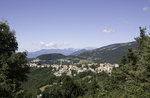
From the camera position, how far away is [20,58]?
43.3 feet

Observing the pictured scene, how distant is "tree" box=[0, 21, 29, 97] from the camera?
11477 millimetres

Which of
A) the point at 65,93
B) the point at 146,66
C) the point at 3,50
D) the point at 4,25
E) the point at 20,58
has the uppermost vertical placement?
the point at 4,25

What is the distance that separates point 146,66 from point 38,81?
122852 mm

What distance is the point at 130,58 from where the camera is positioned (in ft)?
108

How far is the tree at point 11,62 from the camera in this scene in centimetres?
1148

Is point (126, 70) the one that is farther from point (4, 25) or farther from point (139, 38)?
point (4, 25)

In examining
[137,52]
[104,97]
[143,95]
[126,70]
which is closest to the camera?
[143,95]

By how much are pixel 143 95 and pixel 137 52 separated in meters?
20.9

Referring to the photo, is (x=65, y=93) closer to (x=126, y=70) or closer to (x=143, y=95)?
(x=126, y=70)

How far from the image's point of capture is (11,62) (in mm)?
12094

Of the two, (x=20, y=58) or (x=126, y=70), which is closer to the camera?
(x=20, y=58)

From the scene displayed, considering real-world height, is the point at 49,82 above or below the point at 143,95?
below

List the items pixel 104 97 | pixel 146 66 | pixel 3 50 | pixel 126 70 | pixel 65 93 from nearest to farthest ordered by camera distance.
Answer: pixel 104 97 < pixel 3 50 < pixel 146 66 < pixel 126 70 < pixel 65 93

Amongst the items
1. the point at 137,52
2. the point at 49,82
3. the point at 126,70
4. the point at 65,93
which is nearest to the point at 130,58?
the point at 137,52
